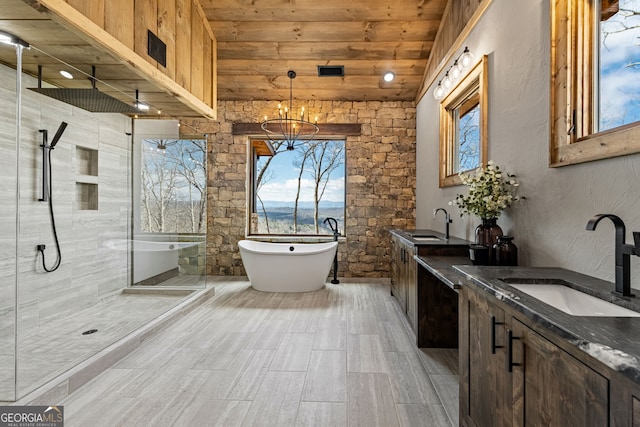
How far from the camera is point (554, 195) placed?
6.35 feet

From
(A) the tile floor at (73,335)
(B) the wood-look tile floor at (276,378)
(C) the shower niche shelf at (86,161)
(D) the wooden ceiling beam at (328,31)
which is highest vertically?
(D) the wooden ceiling beam at (328,31)

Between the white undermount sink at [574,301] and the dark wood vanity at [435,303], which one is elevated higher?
the white undermount sink at [574,301]

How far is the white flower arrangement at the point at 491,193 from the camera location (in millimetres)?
2273

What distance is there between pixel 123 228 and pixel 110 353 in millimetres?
2018

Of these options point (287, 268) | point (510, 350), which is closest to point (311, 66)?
point (287, 268)

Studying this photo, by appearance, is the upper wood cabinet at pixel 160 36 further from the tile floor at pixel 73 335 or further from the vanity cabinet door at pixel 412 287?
the vanity cabinet door at pixel 412 287

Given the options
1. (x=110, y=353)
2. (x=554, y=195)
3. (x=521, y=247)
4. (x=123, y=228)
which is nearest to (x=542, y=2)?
(x=554, y=195)

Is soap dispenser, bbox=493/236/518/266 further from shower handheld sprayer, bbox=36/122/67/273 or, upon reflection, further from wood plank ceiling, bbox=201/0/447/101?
shower handheld sprayer, bbox=36/122/67/273

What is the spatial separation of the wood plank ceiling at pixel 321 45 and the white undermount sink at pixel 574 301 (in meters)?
3.84

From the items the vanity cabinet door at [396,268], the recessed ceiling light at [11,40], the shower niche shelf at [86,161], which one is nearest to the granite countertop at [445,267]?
the vanity cabinet door at [396,268]

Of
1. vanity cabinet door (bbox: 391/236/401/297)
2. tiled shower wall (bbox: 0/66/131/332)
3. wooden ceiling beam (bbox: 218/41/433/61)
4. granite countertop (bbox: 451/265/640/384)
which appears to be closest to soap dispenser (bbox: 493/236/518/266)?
granite countertop (bbox: 451/265/640/384)

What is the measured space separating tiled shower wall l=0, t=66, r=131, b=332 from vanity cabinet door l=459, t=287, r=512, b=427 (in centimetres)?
321

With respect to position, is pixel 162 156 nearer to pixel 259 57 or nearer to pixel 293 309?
pixel 259 57

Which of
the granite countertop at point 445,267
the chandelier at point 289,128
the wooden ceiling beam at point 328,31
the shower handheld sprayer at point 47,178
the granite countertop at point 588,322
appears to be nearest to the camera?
the granite countertop at point 588,322
